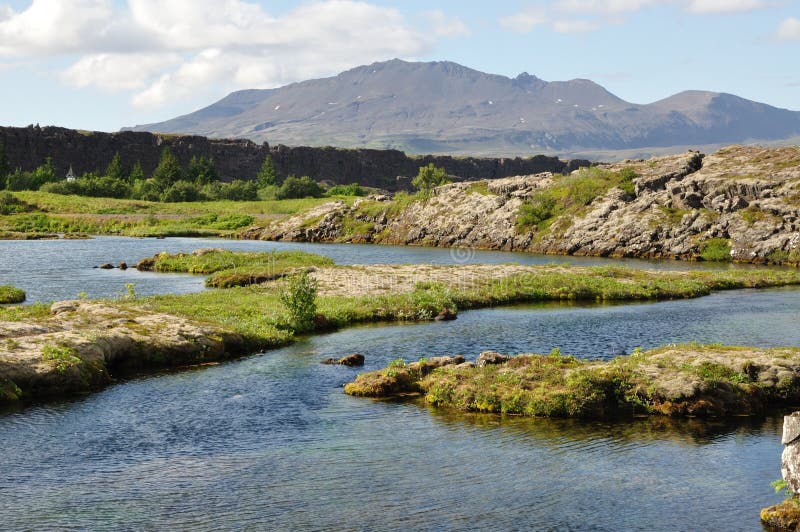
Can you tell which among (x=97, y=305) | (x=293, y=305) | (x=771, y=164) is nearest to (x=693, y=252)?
(x=771, y=164)

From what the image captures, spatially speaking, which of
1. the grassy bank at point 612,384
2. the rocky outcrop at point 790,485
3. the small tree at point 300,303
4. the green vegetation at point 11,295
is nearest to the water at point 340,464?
the rocky outcrop at point 790,485

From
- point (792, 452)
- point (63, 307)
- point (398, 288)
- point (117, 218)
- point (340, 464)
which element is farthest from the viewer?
point (117, 218)

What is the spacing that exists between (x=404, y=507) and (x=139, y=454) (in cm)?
1036

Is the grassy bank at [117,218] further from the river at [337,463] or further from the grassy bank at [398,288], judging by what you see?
the river at [337,463]

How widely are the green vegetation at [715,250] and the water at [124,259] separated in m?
5.58

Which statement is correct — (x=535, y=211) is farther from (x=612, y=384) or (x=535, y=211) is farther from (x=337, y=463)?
(x=337, y=463)

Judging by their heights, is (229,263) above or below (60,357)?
above

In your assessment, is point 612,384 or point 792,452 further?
point 612,384

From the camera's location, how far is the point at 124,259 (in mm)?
105500

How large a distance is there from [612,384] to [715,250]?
87665 millimetres

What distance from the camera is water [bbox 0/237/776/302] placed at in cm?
7438

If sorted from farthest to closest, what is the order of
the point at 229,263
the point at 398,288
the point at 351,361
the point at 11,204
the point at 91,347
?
1. the point at 11,204
2. the point at 229,263
3. the point at 398,288
4. the point at 351,361
5. the point at 91,347

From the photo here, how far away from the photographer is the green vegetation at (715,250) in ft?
372

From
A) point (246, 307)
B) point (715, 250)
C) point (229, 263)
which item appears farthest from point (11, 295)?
point (715, 250)
